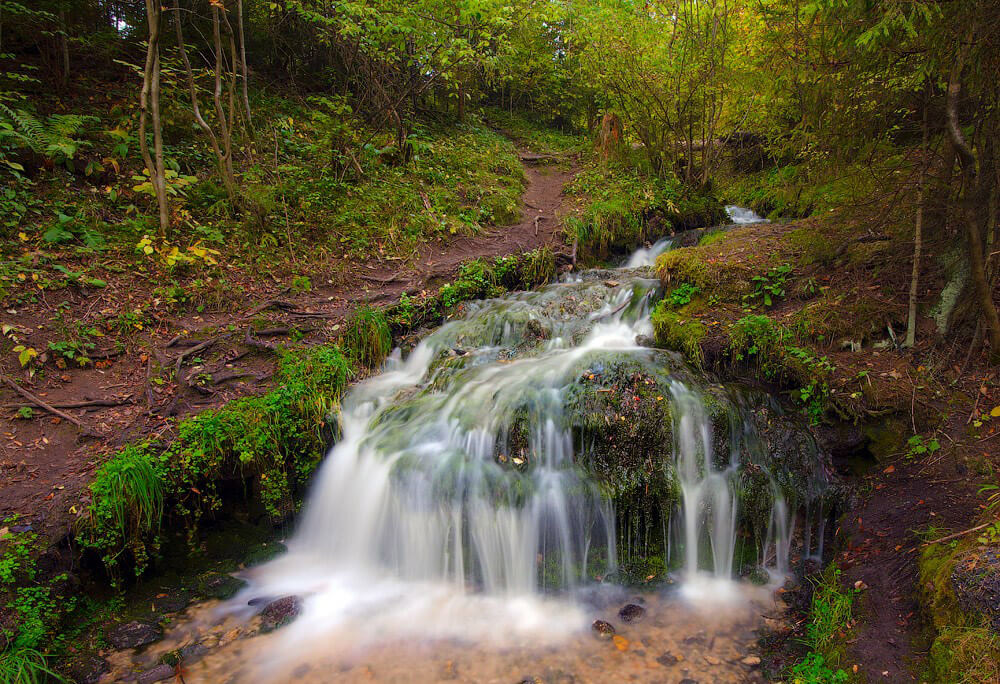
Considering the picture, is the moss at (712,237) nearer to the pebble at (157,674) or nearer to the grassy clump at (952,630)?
the grassy clump at (952,630)

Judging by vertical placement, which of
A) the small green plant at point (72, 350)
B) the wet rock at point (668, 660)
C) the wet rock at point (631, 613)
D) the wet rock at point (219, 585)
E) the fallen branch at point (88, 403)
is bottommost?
the wet rock at point (668, 660)

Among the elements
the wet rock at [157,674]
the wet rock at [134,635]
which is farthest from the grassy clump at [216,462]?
the wet rock at [157,674]

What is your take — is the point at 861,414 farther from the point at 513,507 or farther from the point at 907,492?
the point at 513,507

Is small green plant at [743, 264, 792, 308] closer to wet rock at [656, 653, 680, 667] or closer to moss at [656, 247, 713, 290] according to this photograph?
moss at [656, 247, 713, 290]

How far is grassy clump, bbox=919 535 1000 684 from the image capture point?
246 cm

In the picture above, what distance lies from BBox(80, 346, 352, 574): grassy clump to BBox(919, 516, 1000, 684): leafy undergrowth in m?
5.09

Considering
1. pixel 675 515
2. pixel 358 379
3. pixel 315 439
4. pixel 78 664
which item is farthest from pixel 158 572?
pixel 675 515

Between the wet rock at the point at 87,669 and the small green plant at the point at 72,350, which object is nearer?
the wet rock at the point at 87,669

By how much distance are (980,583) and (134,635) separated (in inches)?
220

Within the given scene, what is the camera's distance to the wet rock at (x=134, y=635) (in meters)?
3.72

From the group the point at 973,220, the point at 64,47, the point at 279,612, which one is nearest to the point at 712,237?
the point at 973,220

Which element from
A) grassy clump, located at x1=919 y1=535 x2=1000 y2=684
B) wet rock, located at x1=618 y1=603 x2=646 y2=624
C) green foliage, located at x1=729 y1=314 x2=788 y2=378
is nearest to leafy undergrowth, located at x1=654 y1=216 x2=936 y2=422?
green foliage, located at x1=729 y1=314 x2=788 y2=378

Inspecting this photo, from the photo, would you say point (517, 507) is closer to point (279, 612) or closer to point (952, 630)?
point (279, 612)

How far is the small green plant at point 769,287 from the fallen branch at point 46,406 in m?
6.96
